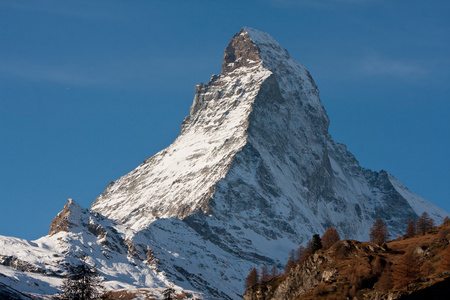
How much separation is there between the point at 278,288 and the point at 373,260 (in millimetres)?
29945

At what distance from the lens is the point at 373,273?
438 ft

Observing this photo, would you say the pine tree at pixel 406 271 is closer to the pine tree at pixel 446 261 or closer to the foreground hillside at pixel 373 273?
the foreground hillside at pixel 373 273

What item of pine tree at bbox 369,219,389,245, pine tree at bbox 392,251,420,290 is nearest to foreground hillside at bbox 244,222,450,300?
pine tree at bbox 392,251,420,290

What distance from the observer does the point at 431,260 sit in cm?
12912

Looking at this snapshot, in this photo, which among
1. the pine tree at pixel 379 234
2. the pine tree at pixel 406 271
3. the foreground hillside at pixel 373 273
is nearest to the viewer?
the foreground hillside at pixel 373 273

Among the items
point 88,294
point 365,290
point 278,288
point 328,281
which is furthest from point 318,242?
point 88,294

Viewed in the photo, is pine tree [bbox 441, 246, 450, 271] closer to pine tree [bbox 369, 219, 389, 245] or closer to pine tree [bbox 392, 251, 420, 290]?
pine tree [bbox 392, 251, 420, 290]

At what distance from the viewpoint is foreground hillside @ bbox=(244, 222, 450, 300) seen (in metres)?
117

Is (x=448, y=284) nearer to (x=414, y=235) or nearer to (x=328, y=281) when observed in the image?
(x=328, y=281)

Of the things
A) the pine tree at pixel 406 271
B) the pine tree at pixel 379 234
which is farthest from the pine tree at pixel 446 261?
the pine tree at pixel 379 234

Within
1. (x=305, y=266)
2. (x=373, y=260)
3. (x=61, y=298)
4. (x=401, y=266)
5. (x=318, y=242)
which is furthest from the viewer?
(x=318, y=242)

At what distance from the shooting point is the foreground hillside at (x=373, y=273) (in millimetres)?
116875

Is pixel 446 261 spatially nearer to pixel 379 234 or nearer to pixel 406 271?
pixel 406 271

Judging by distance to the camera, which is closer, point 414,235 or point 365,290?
point 365,290
